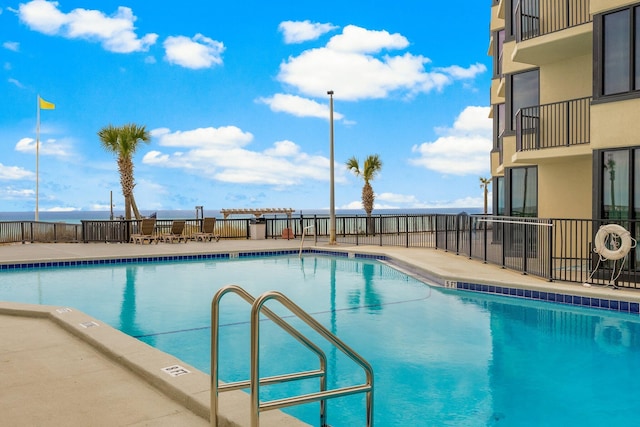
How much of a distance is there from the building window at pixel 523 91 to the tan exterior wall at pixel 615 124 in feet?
15.4

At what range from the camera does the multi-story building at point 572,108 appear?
950 cm

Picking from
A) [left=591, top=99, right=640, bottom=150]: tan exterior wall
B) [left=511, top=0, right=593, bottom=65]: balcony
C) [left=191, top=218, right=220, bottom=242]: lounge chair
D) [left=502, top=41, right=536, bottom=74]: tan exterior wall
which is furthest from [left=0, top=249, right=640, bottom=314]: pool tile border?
[left=502, top=41, right=536, bottom=74]: tan exterior wall

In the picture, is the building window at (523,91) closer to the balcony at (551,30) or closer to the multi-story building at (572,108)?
the multi-story building at (572,108)

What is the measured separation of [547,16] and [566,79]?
1675mm

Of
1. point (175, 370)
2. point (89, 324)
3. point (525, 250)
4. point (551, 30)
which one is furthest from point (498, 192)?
point (175, 370)

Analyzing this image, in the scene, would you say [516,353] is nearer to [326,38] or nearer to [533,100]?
[533,100]

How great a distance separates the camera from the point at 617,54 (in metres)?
9.60

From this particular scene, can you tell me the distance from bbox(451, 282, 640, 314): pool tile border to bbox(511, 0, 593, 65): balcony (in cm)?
613

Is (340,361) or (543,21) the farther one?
(543,21)

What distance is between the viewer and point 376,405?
173 inches

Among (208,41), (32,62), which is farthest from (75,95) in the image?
(208,41)

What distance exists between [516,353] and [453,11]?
139 ft

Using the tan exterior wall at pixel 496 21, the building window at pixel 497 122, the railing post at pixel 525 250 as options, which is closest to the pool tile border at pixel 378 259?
the railing post at pixel 525 250

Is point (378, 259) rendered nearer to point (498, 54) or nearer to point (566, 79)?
point (566, 79)
